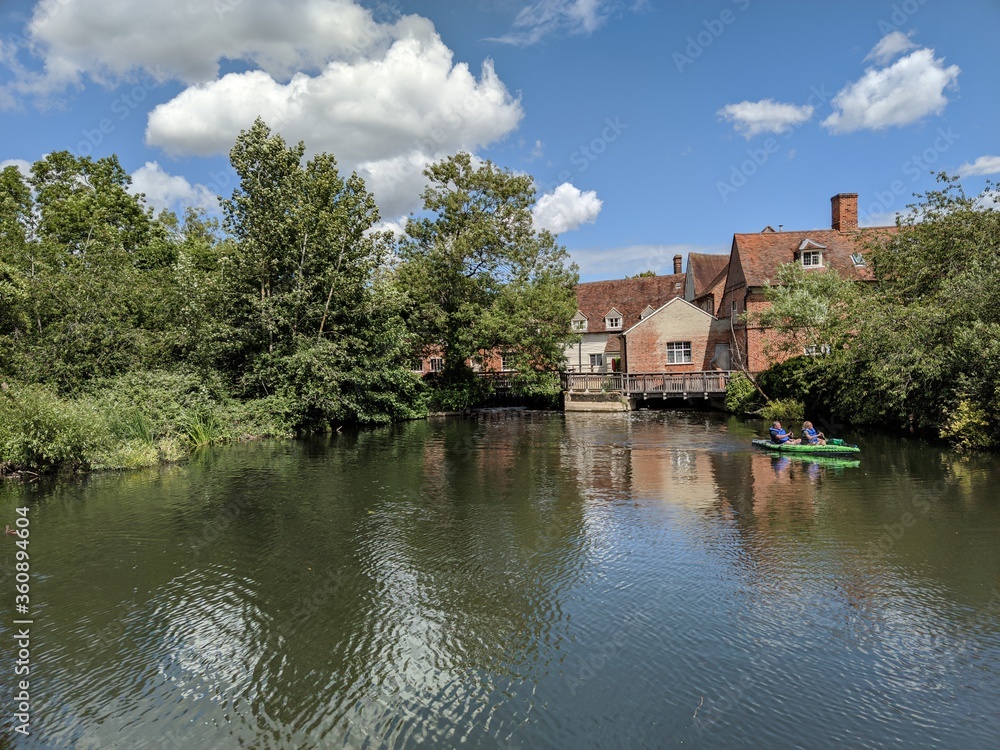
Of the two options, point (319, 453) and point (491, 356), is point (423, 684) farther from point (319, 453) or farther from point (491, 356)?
point (491, 356)

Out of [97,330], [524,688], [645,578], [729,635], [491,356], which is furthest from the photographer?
[491,356]

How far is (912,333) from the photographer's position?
21.6m

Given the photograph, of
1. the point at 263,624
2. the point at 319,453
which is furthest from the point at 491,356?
the point at 263,624

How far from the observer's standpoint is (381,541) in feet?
37.8

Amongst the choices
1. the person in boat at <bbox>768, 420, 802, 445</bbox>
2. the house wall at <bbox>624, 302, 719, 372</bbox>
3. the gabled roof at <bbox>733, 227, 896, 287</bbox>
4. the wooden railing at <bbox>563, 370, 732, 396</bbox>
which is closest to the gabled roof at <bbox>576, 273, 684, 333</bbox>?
the house wall at <bbox>624, 302, 719, 372</bbox>

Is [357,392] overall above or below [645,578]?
above

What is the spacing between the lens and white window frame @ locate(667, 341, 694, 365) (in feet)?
141

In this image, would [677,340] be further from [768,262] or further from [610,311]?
[610,311]

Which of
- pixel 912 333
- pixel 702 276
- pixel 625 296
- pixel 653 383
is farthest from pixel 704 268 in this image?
pixel 912 333

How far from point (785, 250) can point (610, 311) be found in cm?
1675

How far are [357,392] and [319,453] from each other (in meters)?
9.32

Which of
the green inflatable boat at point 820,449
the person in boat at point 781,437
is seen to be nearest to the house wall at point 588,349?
the person in boat at point 781,437

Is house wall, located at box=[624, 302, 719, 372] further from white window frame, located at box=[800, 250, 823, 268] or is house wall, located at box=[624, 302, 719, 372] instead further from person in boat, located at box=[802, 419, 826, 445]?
person in boat, located at box=[802, 419, 826, 445]

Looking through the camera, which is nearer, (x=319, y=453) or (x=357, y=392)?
(x=319, y=453)
